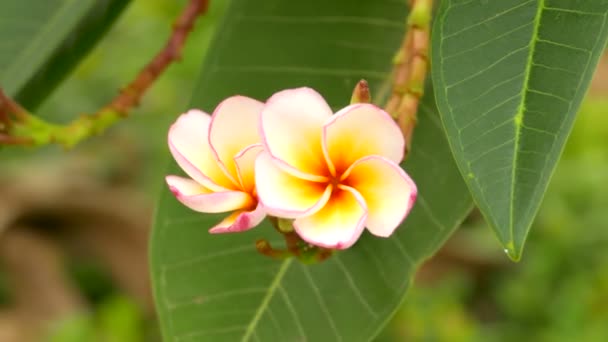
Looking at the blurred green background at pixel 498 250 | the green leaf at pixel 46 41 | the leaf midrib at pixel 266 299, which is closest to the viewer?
the leaf midrib at pixel 266 299

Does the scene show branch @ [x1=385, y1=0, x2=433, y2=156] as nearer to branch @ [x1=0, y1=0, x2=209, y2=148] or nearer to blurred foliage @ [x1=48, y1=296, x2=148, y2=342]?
branch @ [x1=0, y1=0, x2=209, y2=148]

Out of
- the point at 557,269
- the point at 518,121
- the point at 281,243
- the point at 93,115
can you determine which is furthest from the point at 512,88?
the point at 557,269

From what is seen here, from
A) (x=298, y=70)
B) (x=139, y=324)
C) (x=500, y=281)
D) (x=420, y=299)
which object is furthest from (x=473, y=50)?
(x=500, y=281)

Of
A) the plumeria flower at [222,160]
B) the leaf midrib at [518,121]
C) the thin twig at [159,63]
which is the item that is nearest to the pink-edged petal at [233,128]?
the plumeria flower at [222,160]

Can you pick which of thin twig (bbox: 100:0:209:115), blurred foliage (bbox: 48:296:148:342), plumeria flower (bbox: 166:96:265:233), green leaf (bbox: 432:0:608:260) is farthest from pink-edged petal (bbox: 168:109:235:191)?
blurred foliage (bbox: 48:296:148:342)

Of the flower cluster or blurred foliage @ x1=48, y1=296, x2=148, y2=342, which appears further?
blurred foliage @ x1=48, y1=296, x2=148, y2=342

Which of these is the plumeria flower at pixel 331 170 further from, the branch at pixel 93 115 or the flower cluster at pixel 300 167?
the branch at pixel 93 115
